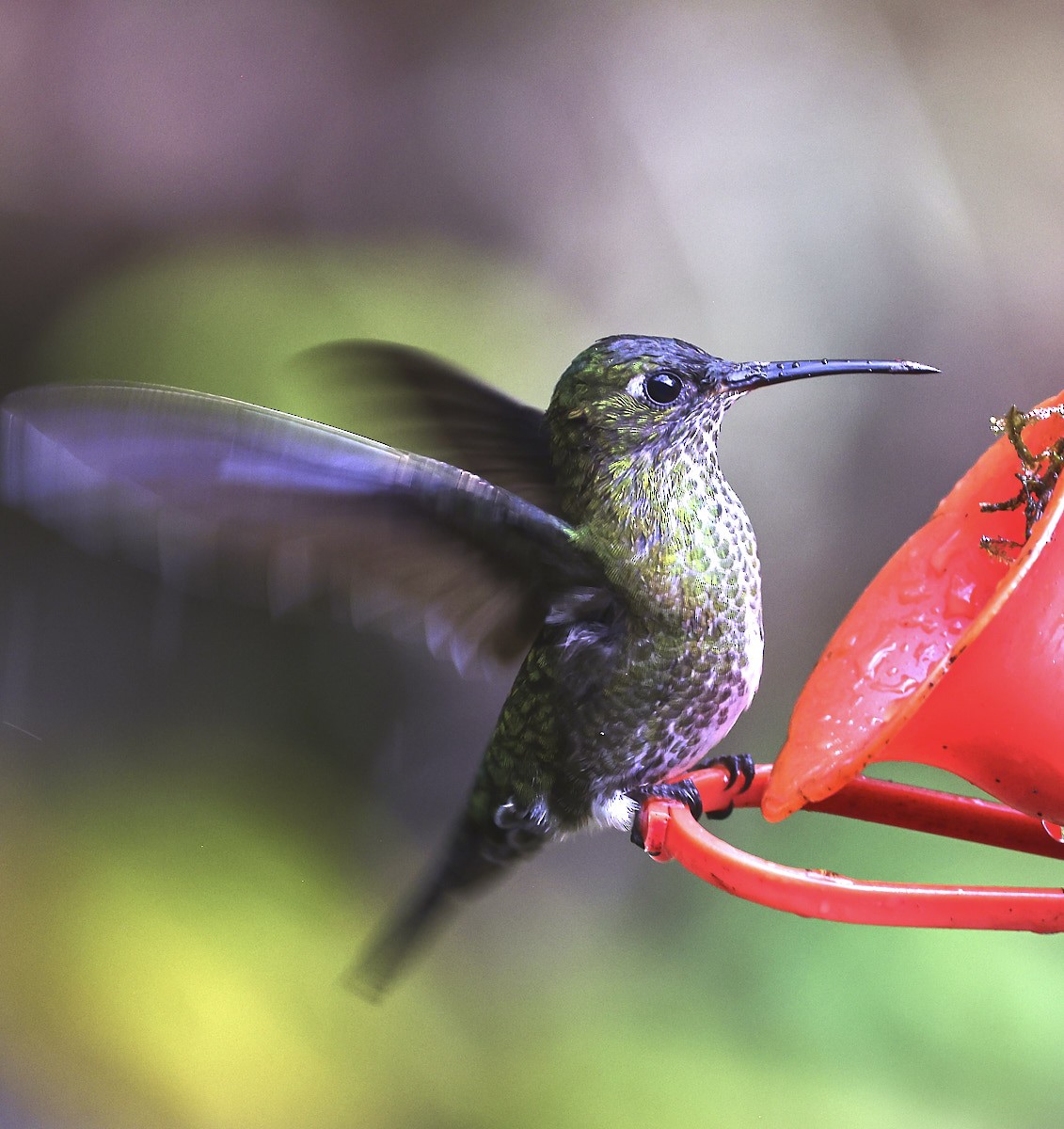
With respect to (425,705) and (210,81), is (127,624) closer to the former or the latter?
(425,705)

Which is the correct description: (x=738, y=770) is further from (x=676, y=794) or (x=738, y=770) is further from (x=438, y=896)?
(x=438, y=896)

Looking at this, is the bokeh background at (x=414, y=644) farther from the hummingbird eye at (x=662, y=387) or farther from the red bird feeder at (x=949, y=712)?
the red bird feeder at (x=949, y=712)

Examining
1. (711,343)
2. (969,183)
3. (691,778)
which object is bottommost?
(691,778)

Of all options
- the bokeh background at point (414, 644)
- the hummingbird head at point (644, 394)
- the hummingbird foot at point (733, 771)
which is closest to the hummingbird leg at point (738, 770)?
the hummingbird foot at point (733, 771)

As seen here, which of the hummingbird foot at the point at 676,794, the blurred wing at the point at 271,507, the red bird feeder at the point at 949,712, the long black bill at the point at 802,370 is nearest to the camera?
the red bird feeder at the point at 949,712

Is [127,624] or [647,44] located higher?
[647,44]

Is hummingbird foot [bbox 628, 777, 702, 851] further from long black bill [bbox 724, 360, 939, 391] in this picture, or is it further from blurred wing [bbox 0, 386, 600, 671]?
long black bill [bbox 724, 360, 939, 391]

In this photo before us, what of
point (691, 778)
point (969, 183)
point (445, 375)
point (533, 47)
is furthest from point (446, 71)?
point (691, 778)

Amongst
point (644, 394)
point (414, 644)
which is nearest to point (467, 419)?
point (644, 394)
